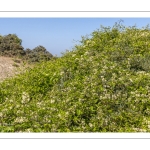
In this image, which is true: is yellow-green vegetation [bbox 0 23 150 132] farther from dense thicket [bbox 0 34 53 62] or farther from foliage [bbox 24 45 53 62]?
dense thicket [bbox 0 34 53 62]

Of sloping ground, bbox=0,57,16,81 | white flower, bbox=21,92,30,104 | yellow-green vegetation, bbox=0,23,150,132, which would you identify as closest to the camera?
yellow-green vegetation, bbox=0,23,150,132

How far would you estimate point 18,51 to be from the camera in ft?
50.5

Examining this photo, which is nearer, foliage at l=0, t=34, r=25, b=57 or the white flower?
the white flower


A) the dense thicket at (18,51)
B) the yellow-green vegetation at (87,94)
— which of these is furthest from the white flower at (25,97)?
the dense thicket at (18,51)

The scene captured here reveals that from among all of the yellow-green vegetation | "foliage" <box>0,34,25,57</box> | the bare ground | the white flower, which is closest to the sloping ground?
the bare ground

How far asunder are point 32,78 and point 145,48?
3.03m

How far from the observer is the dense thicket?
1503cm

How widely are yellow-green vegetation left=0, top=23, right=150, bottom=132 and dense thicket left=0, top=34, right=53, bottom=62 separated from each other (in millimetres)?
6957

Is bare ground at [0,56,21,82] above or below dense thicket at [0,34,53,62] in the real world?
below

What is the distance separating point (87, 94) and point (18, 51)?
34.6ft

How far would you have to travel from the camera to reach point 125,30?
9.73m

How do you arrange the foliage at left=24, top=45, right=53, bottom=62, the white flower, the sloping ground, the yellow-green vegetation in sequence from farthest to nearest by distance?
the foliage at left=24, top=45, right=53, bottom=62 < the sloping ground < the white flower < the yellow-green vegetation

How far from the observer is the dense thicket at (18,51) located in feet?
49.3
